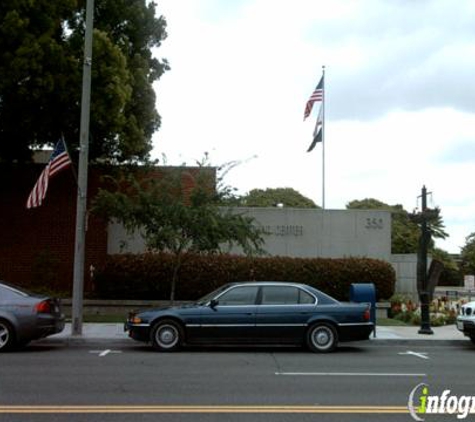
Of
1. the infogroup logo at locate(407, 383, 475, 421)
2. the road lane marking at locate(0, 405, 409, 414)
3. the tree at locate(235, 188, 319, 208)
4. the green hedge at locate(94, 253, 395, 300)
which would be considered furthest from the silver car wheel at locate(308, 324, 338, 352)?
the tree at locate(235, 188, 319, 208)

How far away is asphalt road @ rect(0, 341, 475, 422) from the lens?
7.70 meters

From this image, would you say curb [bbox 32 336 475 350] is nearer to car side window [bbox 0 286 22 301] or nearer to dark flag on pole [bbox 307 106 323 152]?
car side window [bbox 0 286 22 301]

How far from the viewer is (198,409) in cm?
788

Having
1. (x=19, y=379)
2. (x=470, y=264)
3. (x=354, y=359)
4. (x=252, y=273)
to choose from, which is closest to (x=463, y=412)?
(x=354, y=359)

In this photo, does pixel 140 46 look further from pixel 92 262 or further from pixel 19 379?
pixel 19 379

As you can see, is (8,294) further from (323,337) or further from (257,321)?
(323,337)

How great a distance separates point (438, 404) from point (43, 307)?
840 centimetres

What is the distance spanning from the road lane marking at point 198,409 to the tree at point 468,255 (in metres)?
66.4

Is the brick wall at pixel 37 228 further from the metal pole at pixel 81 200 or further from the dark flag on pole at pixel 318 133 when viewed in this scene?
the dark flag on pole at pixel 318 133

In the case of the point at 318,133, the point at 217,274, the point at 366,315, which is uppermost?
the point at 318,133

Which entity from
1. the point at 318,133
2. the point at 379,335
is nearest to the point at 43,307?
the point at 379,335

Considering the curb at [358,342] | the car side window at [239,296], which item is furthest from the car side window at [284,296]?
the curb at [358,342]

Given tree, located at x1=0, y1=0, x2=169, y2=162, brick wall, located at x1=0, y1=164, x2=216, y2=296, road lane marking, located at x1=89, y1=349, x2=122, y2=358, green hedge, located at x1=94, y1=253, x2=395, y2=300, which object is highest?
tree, located at x1=0, y1=0, x2=169, y2=162

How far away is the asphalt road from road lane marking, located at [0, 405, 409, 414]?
0.01 metres
